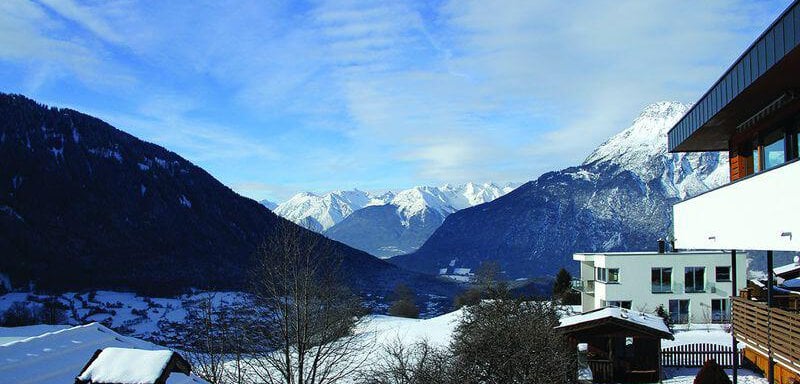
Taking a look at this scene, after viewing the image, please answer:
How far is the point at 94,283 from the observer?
3752 inches

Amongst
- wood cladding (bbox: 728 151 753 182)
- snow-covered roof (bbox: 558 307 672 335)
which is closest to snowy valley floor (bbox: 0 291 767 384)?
snow-covered roof (bbox: 558 307 672 335)

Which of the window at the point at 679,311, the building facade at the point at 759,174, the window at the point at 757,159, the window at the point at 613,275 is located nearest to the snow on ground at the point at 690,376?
the building facade at the point at 759,174

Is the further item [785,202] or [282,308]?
[282,308]

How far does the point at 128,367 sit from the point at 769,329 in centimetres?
1437

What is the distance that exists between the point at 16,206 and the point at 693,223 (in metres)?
113

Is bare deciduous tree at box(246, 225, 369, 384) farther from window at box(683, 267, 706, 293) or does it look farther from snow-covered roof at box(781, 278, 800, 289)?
window at box(683, 267, 706, 293)

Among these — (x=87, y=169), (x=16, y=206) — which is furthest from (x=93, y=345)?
(x=87, y=169)

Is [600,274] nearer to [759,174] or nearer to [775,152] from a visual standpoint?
[775,152]

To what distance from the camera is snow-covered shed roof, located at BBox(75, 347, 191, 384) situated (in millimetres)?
3969

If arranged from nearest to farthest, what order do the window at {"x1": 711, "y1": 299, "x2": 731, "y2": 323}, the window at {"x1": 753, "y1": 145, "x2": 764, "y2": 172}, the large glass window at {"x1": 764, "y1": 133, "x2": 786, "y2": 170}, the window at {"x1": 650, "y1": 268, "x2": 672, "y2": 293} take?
the large glass window at {"x1": 764, "y1": 133, "x2": 786, "y2": 170} → the window at {"x1": 753, "y1": 145, "x2": 764, "y2": 172} → the window at {"x1": 711, "y1": 299, "x2": 731, "y2": 323} → the window at {"x1": 650, "y1": 268, "x2": 672, "y2": 293}

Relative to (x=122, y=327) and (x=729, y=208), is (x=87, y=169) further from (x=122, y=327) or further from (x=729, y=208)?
(x=729, y=208)

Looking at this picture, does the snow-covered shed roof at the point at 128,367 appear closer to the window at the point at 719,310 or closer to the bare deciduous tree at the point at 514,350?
the bare deciduous tree at the point at 514,350

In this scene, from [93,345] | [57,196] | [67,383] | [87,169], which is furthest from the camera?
[87,169]

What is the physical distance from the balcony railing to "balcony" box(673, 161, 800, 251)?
1717mm
